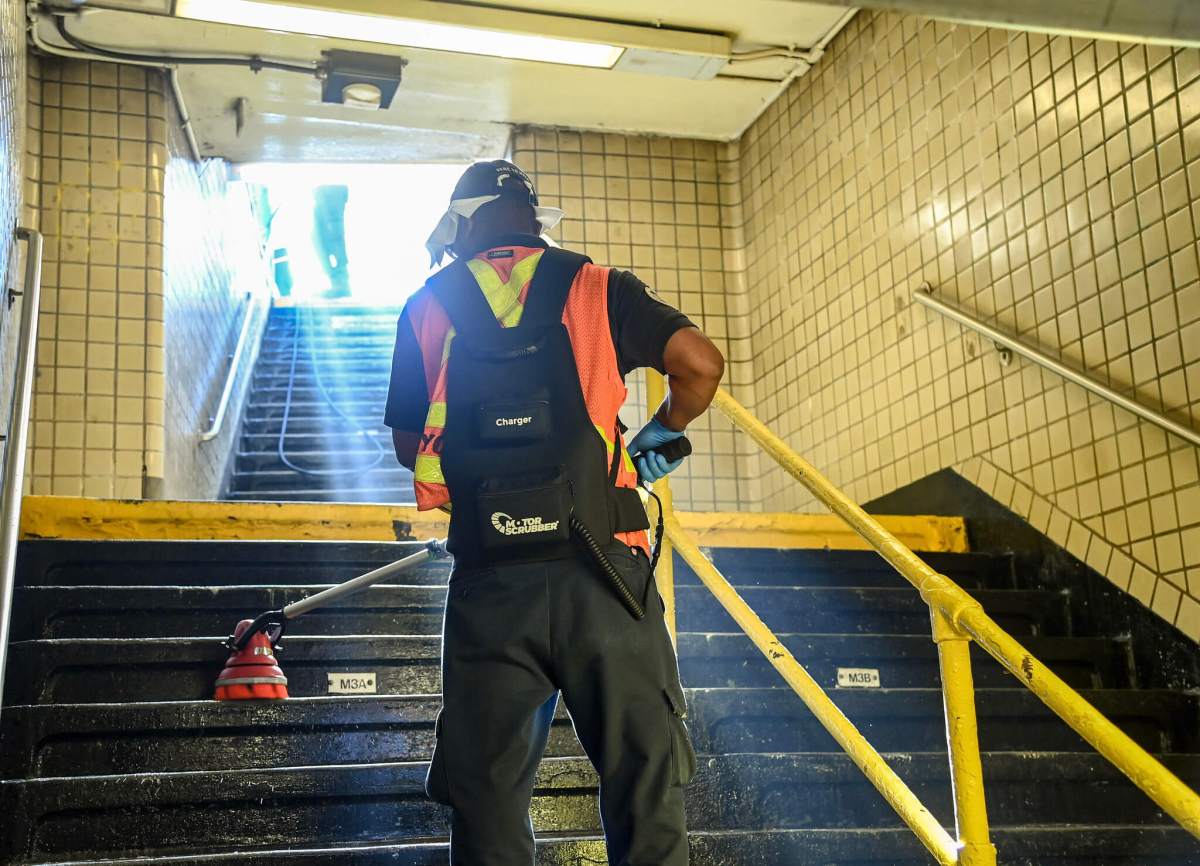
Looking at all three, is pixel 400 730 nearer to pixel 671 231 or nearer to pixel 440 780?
pixel 440 780

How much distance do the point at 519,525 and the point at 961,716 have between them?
97 centimetres

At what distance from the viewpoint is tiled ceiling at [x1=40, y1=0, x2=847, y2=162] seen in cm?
591

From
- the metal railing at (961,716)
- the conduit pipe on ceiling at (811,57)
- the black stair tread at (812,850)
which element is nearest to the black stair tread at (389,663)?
the black stair tread at (812,850)

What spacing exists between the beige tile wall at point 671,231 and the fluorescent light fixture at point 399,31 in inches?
35.6

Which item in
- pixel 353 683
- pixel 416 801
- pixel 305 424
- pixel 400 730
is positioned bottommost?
pixel 416 801

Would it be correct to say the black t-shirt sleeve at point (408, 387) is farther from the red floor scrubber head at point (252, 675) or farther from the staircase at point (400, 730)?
the red floor scrubber head at point (252, 675)

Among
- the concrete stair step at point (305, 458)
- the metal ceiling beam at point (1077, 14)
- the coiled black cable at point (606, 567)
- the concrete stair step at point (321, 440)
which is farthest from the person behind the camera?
the concrete stair step at point (321, 440)

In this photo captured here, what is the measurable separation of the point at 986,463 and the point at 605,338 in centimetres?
316

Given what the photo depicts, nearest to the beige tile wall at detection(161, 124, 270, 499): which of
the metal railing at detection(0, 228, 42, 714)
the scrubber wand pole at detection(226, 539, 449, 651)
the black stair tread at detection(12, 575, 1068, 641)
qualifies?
the black stair tread at detection(12, 575, 1068, 641)

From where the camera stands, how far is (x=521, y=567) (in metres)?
2.23

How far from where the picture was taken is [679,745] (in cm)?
Result: 217

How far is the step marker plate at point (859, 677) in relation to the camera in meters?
4.02

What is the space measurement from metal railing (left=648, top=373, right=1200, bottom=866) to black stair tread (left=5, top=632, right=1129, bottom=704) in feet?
2.82

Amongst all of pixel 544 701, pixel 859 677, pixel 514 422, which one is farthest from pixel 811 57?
pixel 544 701
